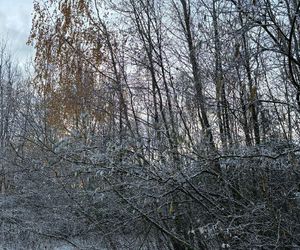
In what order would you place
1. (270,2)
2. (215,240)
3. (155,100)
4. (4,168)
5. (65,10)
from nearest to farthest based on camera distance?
1. (270,2)
2. (215,240)
3. (155,100)
4. (4,168)
5. (65,10)

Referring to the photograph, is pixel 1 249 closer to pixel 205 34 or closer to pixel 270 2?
pixel 205 34

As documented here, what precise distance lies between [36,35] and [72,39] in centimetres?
155

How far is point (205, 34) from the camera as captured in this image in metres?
6.15

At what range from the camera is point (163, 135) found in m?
4.81

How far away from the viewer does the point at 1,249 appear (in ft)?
30.4

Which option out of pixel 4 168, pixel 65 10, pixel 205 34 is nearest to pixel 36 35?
pixel 65 10

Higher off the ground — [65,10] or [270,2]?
[65,10]

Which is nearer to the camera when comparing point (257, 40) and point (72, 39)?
point (257, 40)

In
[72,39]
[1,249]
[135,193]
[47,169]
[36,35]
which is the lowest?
Result: [1,249]

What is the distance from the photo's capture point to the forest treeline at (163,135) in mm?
3977

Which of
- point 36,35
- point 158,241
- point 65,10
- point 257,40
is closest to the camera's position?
point 257,40

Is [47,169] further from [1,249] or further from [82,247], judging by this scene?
[1,249]

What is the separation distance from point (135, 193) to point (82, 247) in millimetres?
2062

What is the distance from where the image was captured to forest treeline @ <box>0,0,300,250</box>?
398 centimetres
